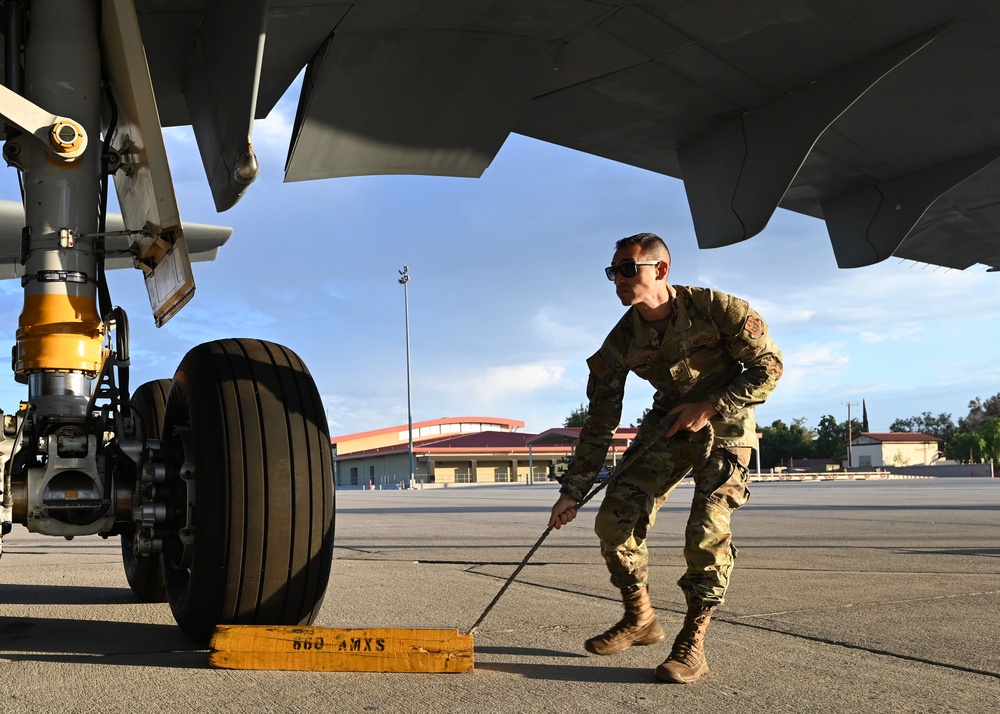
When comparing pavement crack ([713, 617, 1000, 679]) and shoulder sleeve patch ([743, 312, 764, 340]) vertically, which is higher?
shoulder sleeve patch ([743, 312, 764, 340])

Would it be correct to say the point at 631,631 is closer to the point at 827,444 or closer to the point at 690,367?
the point at 690,367

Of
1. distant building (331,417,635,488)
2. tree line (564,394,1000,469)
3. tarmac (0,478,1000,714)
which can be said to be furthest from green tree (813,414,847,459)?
tarmac (0,478,1000,714)

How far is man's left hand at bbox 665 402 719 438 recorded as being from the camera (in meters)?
2.88

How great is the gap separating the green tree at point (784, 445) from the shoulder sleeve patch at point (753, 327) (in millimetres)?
72747

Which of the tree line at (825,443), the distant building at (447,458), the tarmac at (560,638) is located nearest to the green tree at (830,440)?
the tree line at (825,443)

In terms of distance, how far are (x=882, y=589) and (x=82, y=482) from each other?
3.56 meters

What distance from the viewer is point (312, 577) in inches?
115

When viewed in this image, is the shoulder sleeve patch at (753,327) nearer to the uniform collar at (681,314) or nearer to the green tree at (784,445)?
the uniform collar at (681,314)

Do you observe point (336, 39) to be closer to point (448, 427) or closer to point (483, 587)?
point (483, 587)

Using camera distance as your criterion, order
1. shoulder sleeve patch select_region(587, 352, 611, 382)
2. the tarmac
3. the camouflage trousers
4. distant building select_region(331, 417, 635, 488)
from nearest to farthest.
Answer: the tarmac < the camouflage trousers < shoulder sleeve patch select_region(587, 352, 611, 382) < distant building select_region(331, 417, 635, 488)

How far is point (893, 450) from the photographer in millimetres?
79062

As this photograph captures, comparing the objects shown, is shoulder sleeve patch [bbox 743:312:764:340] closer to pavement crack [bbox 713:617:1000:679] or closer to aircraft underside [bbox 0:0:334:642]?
pavement crack [bbox 713:617:1000:679]

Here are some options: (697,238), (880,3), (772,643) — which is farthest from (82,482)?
(880,3)

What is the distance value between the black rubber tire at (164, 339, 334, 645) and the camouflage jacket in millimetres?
900
